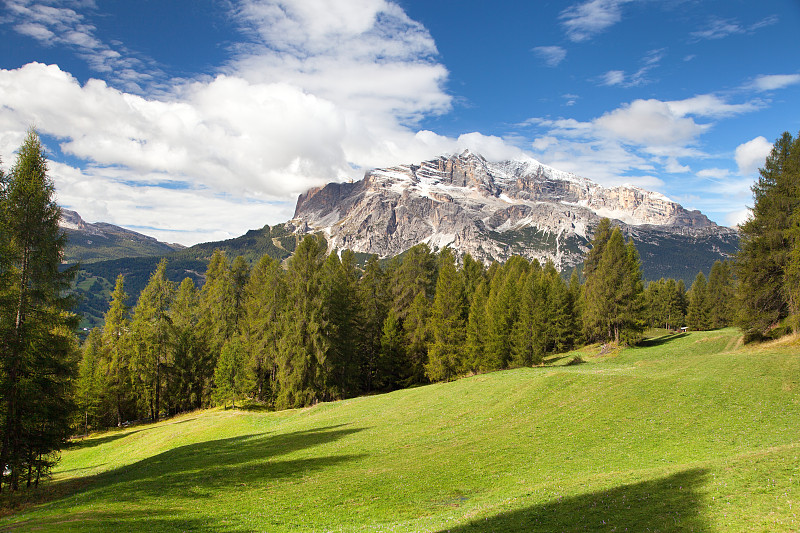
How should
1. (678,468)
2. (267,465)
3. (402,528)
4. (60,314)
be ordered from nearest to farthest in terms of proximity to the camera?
(402,528) → (678,468) → (267,465) → (60,314)

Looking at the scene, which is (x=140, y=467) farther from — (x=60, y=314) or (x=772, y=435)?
(x=772, y=435)

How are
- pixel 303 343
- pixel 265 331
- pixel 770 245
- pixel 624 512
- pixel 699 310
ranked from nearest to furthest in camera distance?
pixel 624 512
pixel 770 245
pixel 303 343
pixel 265 331
pixel 699 310

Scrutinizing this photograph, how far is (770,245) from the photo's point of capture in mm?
35688

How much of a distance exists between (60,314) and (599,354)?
55.3 m

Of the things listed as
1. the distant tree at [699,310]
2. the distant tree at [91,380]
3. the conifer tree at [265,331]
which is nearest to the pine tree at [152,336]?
the distant tree at [91,380]

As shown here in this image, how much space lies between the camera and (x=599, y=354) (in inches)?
2109

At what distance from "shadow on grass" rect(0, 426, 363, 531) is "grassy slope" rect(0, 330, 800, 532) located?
0.13m

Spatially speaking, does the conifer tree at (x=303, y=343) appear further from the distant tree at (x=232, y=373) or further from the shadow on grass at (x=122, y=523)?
the shadow on grass at (x=122, y=523)

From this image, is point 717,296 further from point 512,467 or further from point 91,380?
point 91,380

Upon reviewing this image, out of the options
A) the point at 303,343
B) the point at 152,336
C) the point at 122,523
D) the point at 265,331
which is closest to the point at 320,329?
the point at 303,343

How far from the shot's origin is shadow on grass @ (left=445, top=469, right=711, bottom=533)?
11.1 meters

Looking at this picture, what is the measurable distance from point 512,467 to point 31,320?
27749mm

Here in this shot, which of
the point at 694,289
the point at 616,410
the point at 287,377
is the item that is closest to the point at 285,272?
the point at 287,377

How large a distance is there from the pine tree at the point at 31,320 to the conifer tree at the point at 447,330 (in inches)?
1487
